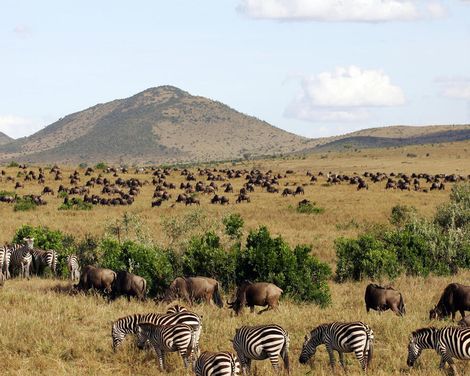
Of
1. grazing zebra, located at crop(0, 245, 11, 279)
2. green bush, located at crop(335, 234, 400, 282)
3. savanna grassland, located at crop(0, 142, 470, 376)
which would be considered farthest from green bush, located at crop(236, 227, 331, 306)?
grazing zebra, located at crop(0, 245, 11, 279)

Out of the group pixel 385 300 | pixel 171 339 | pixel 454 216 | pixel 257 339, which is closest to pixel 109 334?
pixel 171 339

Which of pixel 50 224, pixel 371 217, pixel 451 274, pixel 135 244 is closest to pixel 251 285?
pixel 135 244

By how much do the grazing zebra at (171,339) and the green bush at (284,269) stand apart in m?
8.27

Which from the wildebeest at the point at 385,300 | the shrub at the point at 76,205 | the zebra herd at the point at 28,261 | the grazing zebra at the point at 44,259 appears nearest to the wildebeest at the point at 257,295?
the wildebeest at the point at 385,300

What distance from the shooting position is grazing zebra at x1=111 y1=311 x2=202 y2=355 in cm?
1367

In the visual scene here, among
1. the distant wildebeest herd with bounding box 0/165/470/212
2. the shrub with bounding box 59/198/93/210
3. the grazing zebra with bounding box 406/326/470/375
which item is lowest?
the grazing zebra with bounding box 406/326/470/375

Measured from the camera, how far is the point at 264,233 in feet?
76.2

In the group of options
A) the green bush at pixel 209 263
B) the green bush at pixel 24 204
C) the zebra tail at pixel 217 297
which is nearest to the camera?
the zebra tail at pixel 217 297

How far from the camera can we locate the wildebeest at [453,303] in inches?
698

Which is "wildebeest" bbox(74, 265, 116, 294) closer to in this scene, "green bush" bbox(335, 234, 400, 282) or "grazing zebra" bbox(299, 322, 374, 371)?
"grazing zebra" bbox(299, 322, 374, 371)

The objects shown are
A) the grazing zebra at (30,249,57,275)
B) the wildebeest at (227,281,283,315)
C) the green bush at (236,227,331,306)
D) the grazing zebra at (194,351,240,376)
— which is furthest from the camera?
the grazing zebra at (30,249,57,275)

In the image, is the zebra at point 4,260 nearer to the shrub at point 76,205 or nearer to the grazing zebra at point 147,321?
the grazing zebra at point 147,321

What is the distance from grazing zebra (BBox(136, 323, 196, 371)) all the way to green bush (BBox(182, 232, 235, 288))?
9.44 m

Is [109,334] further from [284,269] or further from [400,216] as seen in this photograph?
[400,216]
